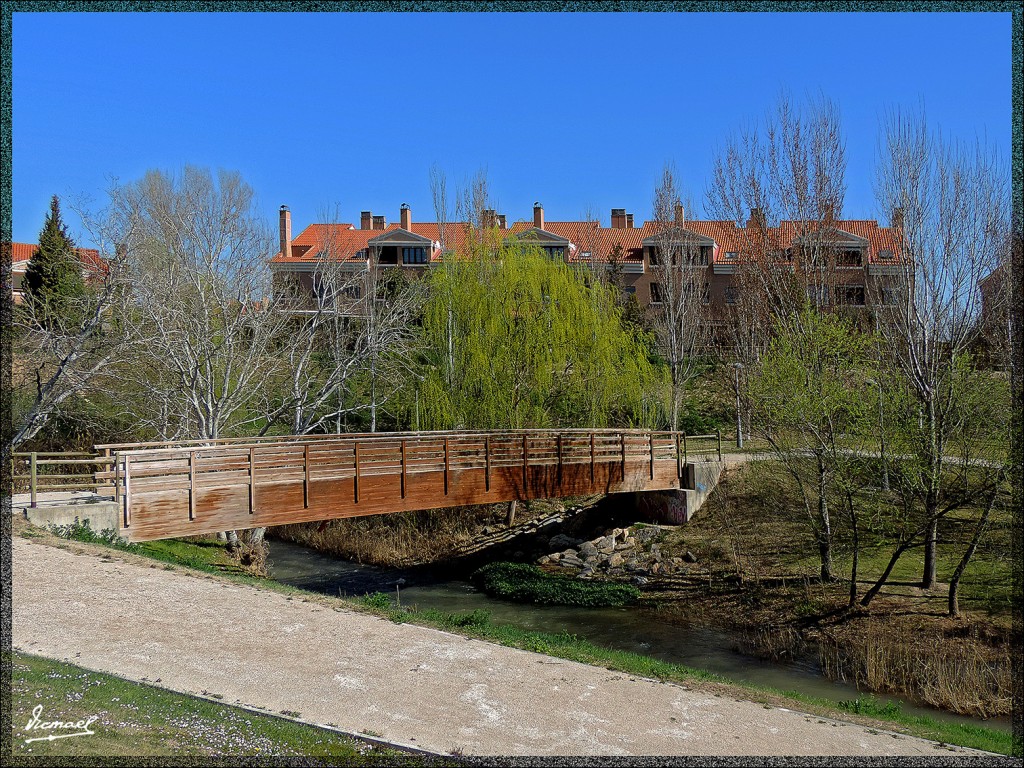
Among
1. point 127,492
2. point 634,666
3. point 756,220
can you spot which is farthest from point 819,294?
point 127,492

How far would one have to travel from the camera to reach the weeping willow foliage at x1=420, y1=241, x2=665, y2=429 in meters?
24.7

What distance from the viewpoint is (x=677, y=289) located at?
1432 inches

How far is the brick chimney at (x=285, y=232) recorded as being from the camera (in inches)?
1860

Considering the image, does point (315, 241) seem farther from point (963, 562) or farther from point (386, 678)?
point (386, 678)

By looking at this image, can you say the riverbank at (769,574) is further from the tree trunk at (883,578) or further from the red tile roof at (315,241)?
the red tile roof at (315,241)

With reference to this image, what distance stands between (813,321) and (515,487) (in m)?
8.23

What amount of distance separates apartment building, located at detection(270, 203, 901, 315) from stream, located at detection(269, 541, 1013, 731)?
8845mm

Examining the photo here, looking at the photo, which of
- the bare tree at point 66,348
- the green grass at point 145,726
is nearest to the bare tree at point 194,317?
the bare tree at point 66,348

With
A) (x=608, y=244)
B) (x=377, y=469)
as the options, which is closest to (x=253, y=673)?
(x=377, y=469)

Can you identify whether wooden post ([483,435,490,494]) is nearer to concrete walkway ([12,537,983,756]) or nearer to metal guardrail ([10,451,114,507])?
concrete walkway ([12,537,983,756])

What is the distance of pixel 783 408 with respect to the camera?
17.9 meters

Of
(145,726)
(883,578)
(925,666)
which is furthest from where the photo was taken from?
(883,578)

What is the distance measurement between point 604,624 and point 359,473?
6.35 meters

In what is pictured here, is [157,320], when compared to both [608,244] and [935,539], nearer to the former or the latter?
[935,539]
